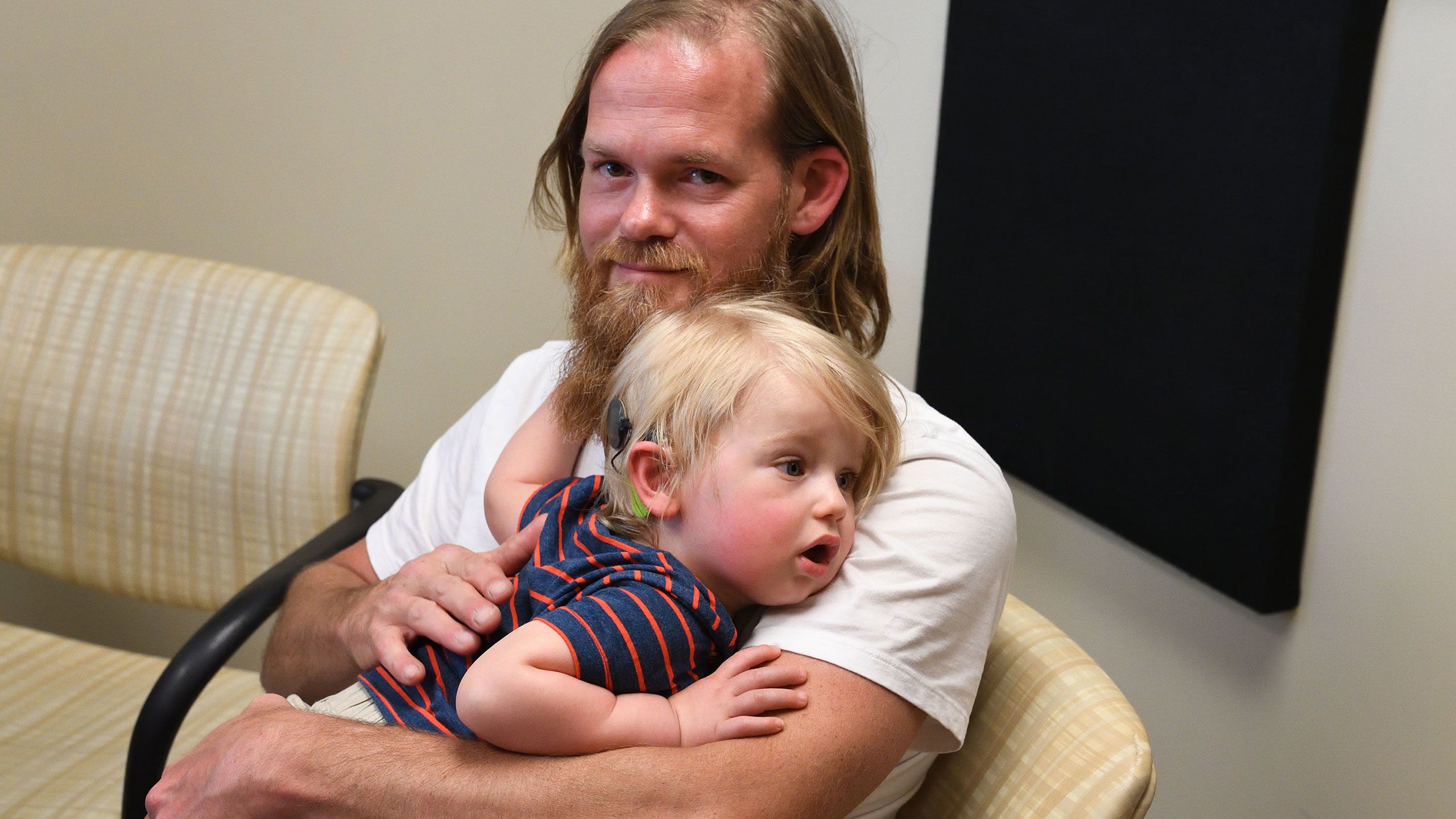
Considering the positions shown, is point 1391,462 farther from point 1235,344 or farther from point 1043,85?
point 1043,85

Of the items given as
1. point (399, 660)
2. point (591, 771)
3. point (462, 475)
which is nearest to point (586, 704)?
point (591, 771)

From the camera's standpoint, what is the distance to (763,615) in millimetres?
1157

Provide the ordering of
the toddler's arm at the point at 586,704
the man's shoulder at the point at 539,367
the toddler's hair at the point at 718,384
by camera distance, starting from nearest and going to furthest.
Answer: the toddler's arm at the point at 586,704 → the toddler's hair at the point at 718,384 → the man's shoulder at the point at 539,367

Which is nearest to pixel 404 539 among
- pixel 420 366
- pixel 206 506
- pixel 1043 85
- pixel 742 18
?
pixel 206 506

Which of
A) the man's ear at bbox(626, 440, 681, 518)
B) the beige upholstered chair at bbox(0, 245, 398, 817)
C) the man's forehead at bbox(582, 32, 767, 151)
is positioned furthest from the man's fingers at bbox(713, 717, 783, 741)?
the beige upholstered chair at bbox(0, 245, 398, 817)

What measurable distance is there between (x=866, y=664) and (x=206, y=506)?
60.4 inches

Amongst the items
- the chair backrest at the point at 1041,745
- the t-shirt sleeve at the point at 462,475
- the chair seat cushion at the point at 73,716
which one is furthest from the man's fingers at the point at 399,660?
the chair seat cushion at the point at 73,716

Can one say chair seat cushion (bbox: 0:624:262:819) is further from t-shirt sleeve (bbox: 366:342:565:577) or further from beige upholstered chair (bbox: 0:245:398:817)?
t-shirt sleeve (bbox: 366:342:565:577)

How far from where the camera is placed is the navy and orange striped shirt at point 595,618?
1022mm

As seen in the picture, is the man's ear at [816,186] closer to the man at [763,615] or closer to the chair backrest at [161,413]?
the man at [763,615]

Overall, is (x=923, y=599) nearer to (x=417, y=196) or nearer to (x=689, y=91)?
(x=689, y=91)

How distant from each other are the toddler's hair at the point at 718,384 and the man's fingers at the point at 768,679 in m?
0.19

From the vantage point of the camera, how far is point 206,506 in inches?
84.3

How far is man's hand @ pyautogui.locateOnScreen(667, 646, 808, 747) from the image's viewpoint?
1004 millimetres
